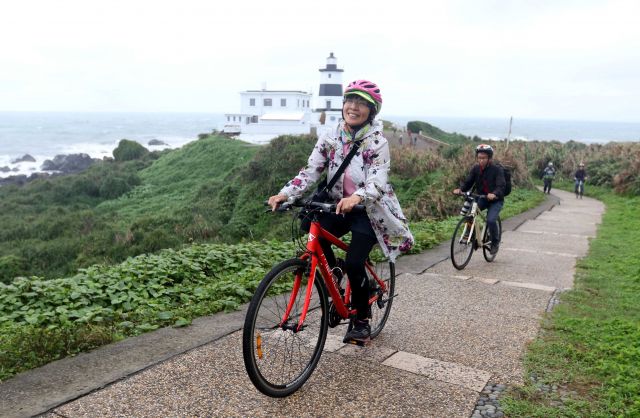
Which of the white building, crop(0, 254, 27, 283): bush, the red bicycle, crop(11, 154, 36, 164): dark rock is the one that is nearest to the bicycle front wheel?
the red bicycle

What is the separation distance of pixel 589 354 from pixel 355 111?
2.81m

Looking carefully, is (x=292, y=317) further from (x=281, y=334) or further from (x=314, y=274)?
(x=314, y=274)

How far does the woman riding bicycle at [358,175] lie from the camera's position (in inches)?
152

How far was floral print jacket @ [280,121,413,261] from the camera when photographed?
12.5 ft

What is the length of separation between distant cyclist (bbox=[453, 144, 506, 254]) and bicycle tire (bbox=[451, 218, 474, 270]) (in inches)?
21.3

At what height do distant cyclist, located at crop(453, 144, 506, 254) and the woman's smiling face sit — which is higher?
the woman's smiling face

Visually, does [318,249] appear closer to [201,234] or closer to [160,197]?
[201,234]

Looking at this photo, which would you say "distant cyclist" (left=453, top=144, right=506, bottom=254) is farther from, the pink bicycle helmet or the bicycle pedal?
the pink bicycle helmet

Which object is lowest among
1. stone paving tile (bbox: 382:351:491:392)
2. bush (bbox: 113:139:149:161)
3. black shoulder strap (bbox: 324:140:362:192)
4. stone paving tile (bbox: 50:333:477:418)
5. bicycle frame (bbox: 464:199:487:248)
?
bush (bbox: 113:139:149:161)

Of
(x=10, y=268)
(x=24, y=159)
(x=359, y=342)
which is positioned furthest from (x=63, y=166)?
(x=359, y=342)

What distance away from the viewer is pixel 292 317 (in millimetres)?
3549

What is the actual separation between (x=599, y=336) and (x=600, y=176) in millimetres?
25781

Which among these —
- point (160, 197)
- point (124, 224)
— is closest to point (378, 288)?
point (124, 224)

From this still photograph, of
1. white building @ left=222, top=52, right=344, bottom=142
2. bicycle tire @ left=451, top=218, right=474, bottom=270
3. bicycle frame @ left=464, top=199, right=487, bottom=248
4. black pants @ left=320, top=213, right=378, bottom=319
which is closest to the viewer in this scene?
black pants @ left=320, top=213, right=378, bottom=319
